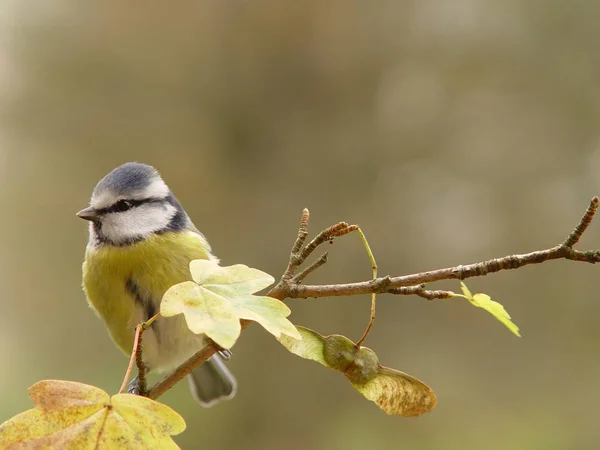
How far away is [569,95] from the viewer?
2.85m

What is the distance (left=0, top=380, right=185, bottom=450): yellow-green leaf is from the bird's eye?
79 centimetres

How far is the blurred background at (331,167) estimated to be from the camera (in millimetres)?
2695

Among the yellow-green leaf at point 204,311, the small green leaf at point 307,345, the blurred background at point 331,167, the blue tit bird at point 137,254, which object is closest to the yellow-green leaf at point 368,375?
the small green leaf at point 307,345

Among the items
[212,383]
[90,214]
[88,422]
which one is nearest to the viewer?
[88,422]

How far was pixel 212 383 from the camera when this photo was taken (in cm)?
168

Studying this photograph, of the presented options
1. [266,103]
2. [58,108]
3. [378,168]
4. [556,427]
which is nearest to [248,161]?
[266,103]

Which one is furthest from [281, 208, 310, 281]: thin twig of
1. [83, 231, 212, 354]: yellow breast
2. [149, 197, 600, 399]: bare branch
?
[83, 231, 212, 354]: yellow breast

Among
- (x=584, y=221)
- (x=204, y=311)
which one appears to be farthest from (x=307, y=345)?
(x=584, y=221)

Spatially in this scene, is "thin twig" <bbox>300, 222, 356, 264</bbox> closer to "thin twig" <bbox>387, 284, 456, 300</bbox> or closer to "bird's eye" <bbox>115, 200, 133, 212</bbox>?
"thin twig" <bbox>387, 284, 456, 300</bbox>

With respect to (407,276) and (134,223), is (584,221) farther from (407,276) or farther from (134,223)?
(134,223)

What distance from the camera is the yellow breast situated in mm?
1238

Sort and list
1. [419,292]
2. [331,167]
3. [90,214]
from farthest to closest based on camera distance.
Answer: [331,167] < [90,214] < [419,292]

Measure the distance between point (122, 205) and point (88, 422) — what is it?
823 mm

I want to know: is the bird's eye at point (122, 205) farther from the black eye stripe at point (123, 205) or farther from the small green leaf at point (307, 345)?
the small green leaf at point (307, 345)
